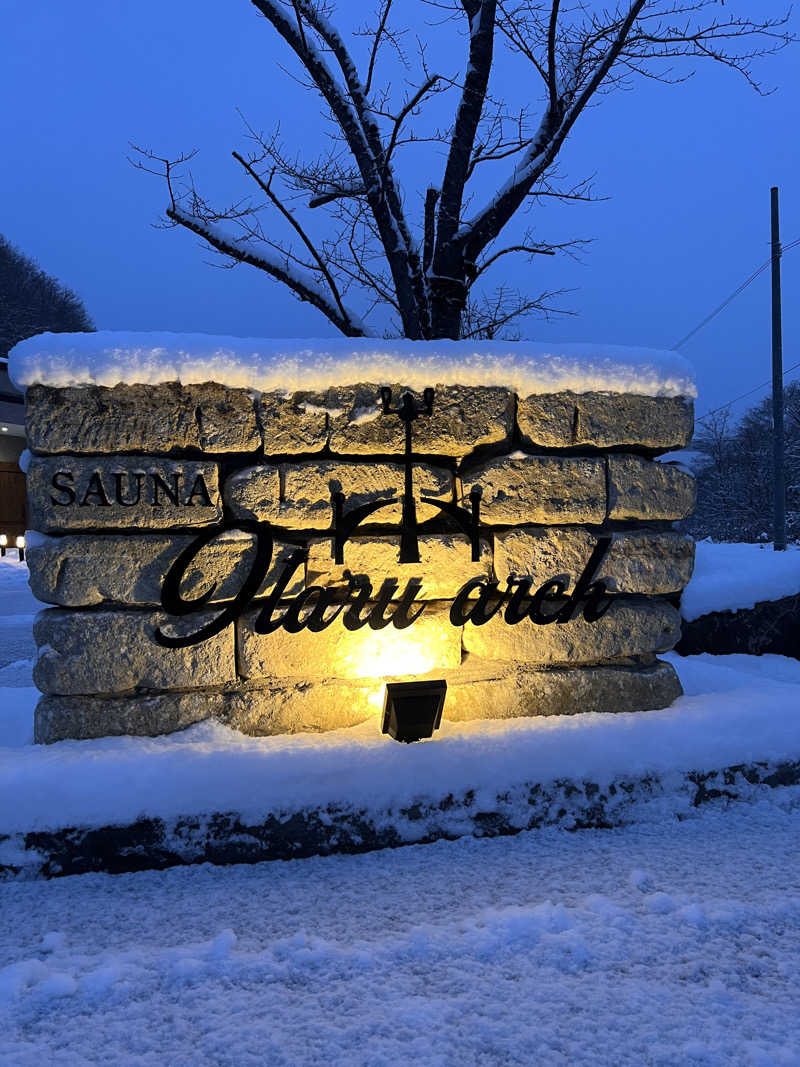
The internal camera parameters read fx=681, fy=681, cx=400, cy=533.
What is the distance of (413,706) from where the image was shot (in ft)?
8.26

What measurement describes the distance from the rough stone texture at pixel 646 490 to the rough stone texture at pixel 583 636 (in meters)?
0.39

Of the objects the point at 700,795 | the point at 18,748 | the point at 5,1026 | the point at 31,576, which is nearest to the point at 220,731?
the point at 18,748

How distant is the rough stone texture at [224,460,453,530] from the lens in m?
2.66

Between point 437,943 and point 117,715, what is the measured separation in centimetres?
147

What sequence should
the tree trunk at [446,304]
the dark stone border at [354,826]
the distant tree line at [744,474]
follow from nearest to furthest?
the dark stone border at [354,826] < the tree trunk at [446,304] < the distant tree line at [744,474]

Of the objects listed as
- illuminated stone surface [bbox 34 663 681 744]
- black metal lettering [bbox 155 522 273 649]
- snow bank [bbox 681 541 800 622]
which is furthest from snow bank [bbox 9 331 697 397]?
snow bank [bbox 681 541 800 622]

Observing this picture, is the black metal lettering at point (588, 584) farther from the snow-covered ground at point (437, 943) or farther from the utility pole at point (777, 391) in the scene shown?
the utility pole at point (777, 391)

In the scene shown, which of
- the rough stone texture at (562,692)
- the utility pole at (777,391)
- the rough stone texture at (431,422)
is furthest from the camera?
the utility pole at (777,391)

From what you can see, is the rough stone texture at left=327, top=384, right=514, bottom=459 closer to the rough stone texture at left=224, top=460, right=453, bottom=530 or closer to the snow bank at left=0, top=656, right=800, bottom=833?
the rough stone texture at left=224, top=460, right=453, bottom=530

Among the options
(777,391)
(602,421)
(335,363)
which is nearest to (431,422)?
(335,363)

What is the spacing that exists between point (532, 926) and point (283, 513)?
1.63 metres

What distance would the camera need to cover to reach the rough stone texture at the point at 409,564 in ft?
8.94

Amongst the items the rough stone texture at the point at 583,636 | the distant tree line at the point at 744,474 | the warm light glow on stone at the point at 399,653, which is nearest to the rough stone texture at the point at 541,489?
the rough stone texture at the point at 583,636

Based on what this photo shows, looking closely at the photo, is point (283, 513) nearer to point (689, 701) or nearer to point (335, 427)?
point (335, 427)
